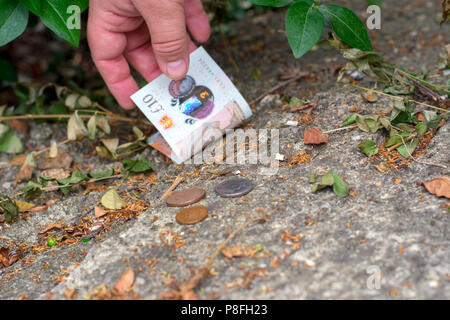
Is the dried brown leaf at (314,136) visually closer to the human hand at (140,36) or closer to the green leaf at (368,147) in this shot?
the green leaf at (368,147)

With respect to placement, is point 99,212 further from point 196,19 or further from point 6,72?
point 6,72

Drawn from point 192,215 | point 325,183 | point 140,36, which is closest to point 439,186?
point 325,183

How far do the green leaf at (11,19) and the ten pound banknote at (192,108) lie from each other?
53 centimetres

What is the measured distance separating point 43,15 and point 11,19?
0.17 metres

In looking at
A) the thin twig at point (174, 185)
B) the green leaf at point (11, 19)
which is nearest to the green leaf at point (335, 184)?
the thin twig at point (174, 185)

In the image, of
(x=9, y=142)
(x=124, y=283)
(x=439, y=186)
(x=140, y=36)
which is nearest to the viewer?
(x=124, y=283)

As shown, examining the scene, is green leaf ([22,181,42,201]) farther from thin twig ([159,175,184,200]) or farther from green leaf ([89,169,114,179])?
thin twig ([159,175,184,200])

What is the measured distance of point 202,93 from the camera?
194 cm

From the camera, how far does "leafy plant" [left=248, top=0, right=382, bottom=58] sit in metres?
1.59

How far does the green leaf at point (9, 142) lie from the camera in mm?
2182

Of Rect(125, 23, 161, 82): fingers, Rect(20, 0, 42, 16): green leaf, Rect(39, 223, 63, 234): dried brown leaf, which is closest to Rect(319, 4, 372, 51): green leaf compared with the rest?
Rect(125, 23, 161, 82): fingers

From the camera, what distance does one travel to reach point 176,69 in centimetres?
177

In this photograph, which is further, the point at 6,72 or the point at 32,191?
the point at 6,72
